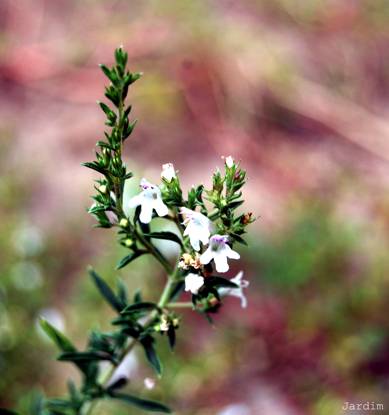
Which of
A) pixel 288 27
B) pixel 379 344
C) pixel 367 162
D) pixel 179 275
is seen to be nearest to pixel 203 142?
pixel 367 162

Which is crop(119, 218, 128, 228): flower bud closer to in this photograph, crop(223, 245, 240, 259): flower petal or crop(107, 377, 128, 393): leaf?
crop(223, 245, 240, 259): flower petal

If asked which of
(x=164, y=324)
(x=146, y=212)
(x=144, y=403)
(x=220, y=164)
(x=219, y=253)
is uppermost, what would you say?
(x=220, y=164)

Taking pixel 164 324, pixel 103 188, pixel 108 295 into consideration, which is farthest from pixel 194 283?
pixel 108 295

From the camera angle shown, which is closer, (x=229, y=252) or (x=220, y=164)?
(x=229, y=252)

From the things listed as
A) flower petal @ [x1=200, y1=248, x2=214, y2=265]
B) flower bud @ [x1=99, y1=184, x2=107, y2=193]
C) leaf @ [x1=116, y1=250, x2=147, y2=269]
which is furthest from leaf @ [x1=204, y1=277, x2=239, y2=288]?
flower bud @ [x1=99, y1=184, x2=107, y2=193]

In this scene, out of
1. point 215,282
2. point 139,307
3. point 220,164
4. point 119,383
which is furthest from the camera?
point 220,164

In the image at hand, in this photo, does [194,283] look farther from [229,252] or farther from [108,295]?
[108,295]
